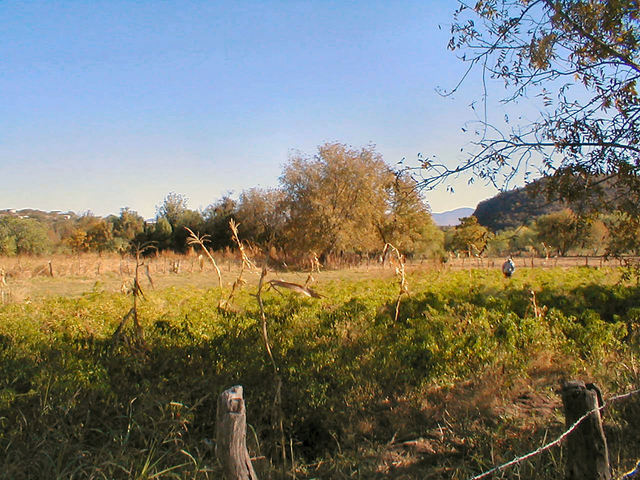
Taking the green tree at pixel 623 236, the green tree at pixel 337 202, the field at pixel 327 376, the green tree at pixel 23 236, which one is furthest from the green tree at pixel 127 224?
the green tree at pixel 623 236

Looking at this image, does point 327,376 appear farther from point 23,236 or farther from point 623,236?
point 23,236

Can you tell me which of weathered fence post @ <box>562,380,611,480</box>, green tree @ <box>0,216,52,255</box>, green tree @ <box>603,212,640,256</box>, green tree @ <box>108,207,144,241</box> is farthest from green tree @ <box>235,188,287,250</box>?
weathered fence post @ <box>562,380,611,480</box>

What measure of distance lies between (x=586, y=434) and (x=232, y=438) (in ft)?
4.99

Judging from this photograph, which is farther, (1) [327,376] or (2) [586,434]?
(1) [327,376]

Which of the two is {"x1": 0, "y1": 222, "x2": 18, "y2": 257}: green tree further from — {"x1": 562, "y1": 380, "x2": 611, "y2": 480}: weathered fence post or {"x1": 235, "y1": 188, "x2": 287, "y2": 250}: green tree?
{"x1": 562, "y1": 380, "x2": 611, "y2": 480}: weathered fence post

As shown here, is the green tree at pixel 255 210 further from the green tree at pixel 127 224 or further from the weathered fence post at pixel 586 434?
the weathered fence post at pixel 586 434

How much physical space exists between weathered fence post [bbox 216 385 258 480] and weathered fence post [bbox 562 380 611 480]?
1.39 metres

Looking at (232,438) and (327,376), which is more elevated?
(232,438)

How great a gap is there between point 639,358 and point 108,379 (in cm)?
605

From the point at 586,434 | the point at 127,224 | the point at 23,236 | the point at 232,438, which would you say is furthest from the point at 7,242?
the point at 586,434

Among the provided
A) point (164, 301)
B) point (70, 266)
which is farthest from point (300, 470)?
point (70, 266)

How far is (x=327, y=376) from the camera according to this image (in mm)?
6418

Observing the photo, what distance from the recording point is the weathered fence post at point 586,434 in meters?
2.10

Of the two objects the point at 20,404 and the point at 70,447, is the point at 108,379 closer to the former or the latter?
the point at 20,404
